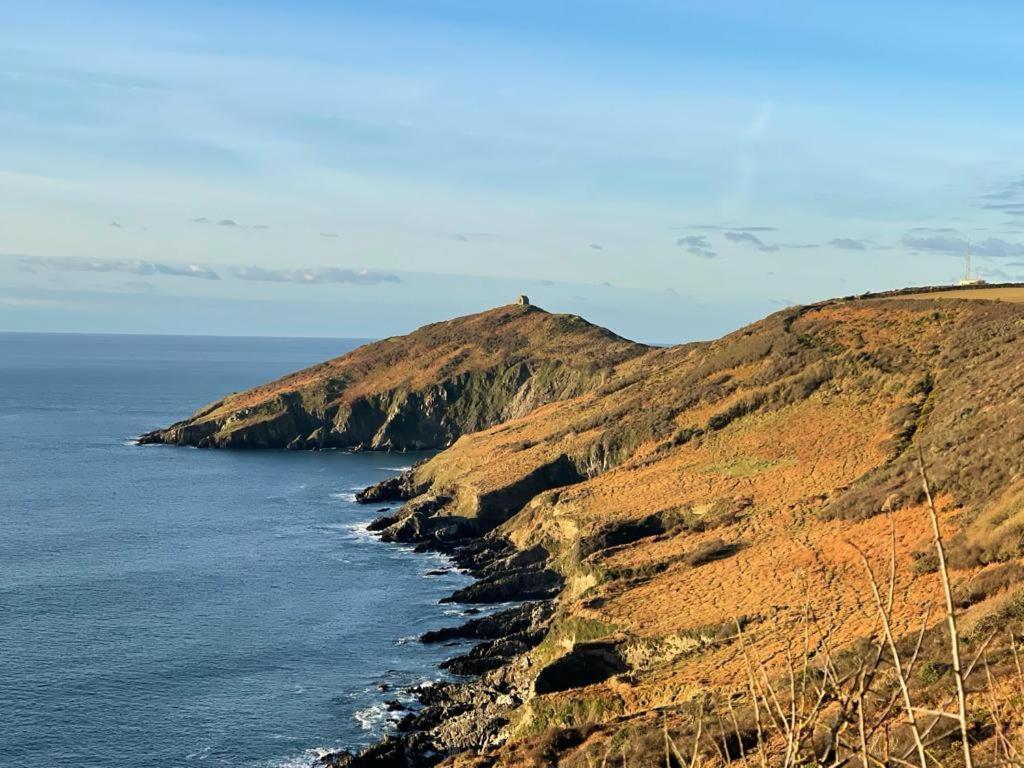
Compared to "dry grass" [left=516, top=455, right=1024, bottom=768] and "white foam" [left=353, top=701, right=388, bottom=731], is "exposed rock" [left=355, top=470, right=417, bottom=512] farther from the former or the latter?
"dry grass" [left=516, top=455, right=1024, bottom=768]

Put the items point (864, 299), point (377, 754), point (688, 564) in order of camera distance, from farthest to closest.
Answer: point (864, 299) → point (688, 564) → point (377, 754)

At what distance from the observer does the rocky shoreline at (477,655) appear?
41562mm

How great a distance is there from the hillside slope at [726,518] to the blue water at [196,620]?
587 cm

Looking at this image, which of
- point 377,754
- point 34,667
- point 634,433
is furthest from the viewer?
point 634,433

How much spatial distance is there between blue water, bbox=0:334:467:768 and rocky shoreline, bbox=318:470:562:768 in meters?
2.02

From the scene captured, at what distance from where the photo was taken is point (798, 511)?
58.8 m

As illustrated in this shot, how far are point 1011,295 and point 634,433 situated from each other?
36999 millimetres

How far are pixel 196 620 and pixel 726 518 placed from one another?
107 ft

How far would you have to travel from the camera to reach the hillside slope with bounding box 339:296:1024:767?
38.2 m

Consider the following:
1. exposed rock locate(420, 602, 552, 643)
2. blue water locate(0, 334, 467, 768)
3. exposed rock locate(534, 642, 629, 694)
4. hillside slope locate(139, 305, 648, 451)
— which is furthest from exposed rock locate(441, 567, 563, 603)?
hillside slope locate(139, 305, 648, 451)

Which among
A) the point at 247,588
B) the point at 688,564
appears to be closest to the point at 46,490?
the point at 247,588

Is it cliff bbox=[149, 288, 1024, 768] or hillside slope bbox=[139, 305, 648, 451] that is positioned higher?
hillside slope bbox=[139, 305, 648, 451]

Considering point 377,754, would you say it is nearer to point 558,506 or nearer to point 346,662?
point 346,662

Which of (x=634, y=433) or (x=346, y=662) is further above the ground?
(x=634, y=433)
